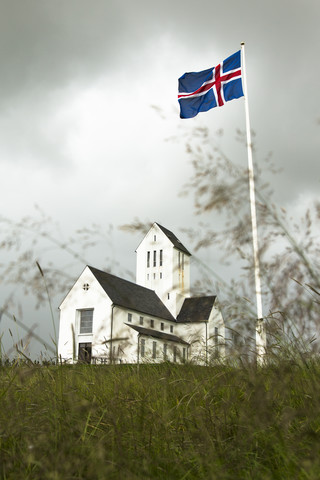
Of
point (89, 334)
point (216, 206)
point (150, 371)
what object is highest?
point (89, 334)

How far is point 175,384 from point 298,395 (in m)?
0.85

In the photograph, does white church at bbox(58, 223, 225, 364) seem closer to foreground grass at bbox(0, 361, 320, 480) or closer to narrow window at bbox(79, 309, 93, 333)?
narrow window at bbox(79, 309, 93, 333)

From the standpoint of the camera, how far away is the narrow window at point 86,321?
43.2 metres

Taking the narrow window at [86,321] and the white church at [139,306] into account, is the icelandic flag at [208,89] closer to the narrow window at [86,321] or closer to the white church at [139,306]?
the white church at [139,306]

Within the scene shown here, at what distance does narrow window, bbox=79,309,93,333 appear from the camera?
43219mm

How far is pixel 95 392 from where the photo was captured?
3.10 m

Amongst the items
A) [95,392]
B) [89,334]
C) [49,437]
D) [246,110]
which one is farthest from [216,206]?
[89,334]

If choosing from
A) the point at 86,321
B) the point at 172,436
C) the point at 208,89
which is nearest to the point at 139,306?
the point at 86,321

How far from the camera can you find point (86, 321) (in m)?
43.5

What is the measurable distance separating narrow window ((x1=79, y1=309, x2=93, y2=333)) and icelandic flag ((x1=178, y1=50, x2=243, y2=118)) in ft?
108

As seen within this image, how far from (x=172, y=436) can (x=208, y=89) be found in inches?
489

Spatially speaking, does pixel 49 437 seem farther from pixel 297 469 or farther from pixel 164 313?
pixel 164 313

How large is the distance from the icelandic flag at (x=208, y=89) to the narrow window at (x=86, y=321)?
3292cm

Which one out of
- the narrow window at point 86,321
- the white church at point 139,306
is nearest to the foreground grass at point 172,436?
the white church at point 139,306
